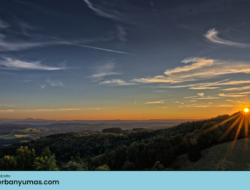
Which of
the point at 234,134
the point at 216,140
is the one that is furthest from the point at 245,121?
the point at 216,140

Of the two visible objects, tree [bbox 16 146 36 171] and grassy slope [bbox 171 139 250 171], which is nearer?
tree [bbox 16 146 36 171]

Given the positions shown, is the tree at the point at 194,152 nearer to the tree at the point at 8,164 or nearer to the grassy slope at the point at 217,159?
the grassy slope at the point at 217,159

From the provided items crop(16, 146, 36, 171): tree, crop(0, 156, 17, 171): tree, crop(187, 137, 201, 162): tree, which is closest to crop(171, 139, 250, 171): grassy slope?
crop(187, 137, 201, 162): tree

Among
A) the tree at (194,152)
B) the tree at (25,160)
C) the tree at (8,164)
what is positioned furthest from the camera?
the tree at (194,152)

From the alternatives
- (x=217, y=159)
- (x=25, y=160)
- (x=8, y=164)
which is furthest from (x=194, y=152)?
(x=8, y=164)

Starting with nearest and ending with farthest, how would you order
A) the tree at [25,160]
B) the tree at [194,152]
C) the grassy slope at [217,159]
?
the tree at [25,160] → the grassy slope at [217,159] → the tree at [194,152]

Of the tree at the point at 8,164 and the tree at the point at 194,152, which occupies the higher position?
the tree at the point at 8,164

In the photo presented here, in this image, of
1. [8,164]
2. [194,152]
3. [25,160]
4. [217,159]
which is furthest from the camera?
[194,152]

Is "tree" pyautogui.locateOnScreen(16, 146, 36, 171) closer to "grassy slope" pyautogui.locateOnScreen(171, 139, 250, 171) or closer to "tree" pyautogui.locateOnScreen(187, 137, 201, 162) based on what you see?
"grassy slope" pyautogui.locateOnScreen(171, 139, 250, 171)

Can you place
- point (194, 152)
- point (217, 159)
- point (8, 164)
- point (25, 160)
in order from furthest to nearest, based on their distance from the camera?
point (194, 152)
point (217, 159)
point (25, 160)
point (8, 164)

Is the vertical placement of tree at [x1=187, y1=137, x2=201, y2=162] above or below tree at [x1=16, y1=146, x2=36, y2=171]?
below

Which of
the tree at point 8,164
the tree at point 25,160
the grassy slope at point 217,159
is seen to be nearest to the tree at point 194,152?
the grassy slope at point 217,159

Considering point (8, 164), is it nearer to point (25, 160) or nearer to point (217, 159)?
point (25, 160)

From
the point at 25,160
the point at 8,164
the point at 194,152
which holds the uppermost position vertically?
the point at 25,160
